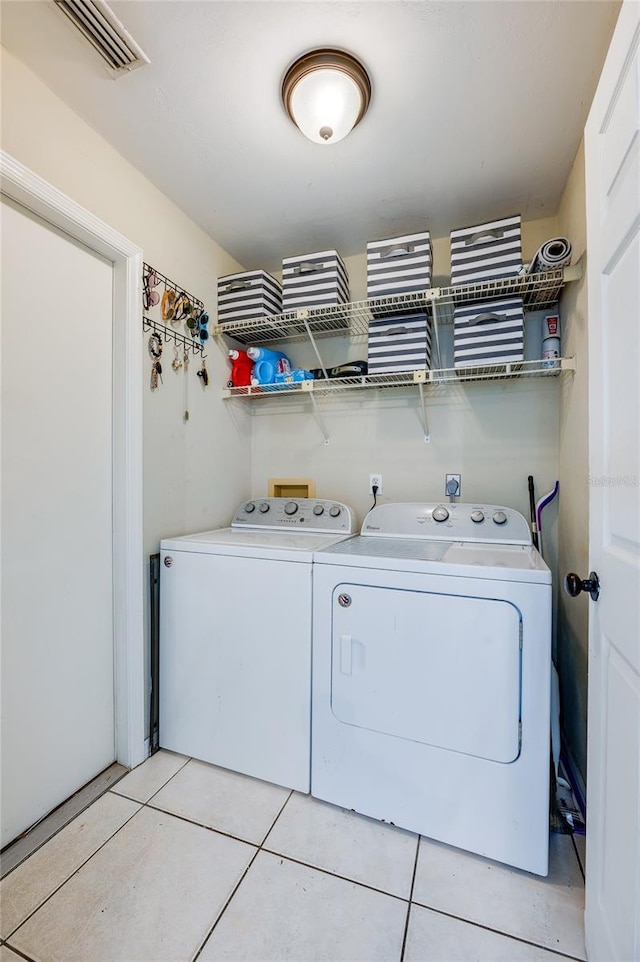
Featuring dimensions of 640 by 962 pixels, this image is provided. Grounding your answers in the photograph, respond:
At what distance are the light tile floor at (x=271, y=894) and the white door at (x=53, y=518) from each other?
Answer: 27 centimetres

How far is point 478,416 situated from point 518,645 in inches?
49.0

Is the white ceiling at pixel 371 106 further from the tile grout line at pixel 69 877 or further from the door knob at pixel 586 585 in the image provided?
the tile grout line at pixel 69 877

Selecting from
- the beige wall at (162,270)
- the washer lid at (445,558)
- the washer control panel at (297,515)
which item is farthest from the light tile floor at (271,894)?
the washer control panel at (297,515)

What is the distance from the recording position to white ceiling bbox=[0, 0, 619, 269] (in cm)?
116

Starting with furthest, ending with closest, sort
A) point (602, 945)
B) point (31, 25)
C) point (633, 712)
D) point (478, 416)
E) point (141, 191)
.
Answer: point (478, 416)
point (141, 191)
point (31, 25)
point (602, 945)
point (633, 712)

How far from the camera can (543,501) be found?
1872mm

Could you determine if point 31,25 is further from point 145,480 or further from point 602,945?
point 602,945

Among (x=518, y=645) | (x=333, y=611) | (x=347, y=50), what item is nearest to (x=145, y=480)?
(x=333, y=611)

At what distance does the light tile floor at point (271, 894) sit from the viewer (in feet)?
3.40

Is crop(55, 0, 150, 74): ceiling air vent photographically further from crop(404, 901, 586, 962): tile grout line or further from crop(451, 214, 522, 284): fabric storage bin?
crop(404, 901, 586, 962): tile grout line

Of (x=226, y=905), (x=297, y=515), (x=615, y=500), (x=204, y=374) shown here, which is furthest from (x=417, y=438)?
(x=226, y=905)

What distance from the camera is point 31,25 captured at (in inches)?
46.1

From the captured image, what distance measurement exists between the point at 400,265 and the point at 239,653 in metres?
1.86

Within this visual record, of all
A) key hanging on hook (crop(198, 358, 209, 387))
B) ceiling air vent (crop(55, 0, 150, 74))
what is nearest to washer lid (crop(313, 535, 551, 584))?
key hanging on hook (crop(198, 358, 209, 387))
